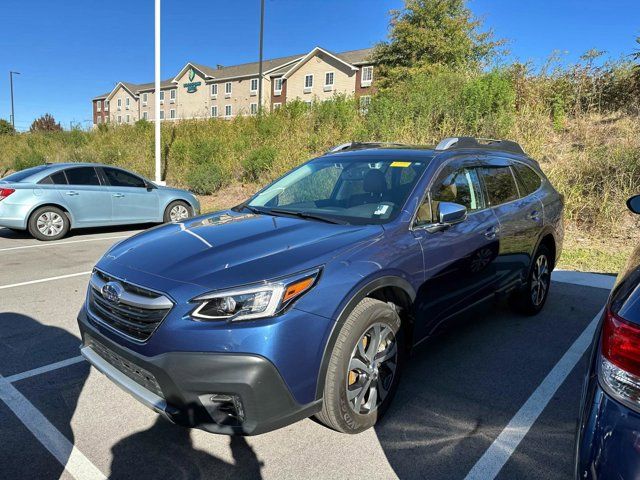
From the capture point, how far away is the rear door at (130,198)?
32.9ft

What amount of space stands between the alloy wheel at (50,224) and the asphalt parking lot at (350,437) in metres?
5.12

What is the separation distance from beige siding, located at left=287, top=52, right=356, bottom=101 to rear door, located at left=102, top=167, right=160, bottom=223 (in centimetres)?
4027

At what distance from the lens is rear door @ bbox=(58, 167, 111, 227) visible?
370 inches

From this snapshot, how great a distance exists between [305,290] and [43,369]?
254cm

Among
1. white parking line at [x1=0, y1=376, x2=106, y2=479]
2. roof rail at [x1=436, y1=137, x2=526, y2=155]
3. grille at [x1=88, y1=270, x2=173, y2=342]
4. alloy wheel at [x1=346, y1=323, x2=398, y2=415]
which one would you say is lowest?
white parking line at [x1=0, y1=376, x2=106, y2=479]

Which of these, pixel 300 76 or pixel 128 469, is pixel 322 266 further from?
pixel 300 76

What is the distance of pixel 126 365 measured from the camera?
2.56 metres

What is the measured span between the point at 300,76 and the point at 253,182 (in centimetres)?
4103

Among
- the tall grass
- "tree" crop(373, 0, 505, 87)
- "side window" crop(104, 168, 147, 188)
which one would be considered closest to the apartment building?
"tree" crop(373, 0, 505, 87)

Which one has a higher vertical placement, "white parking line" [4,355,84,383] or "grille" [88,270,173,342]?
"grille" [88,270,173,342]

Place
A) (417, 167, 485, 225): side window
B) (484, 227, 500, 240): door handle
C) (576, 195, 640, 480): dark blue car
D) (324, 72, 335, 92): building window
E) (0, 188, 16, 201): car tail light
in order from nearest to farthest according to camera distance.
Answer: (576, 195, 640, 480): dark blue car → (417, 167, 485, 225): side window → (484, 227, 500, 240): door handle → (0, 188, 16, 201): car tail light → (324, 72, 335, 92): building window

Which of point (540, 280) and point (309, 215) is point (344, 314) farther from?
point (540, 280)

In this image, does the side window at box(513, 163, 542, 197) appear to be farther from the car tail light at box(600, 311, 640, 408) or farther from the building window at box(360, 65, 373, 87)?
the building window at box(360, 65, 373, 87)

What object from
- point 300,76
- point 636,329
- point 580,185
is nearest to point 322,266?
point 636,329
